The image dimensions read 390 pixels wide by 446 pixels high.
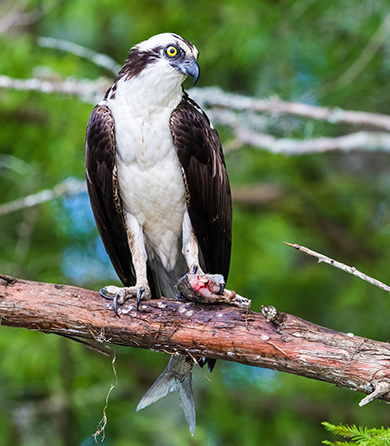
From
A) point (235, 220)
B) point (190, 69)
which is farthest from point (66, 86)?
point (235, 220)

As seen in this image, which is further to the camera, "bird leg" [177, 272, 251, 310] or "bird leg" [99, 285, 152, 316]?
"bird leg" [99, 285, 152, 316]

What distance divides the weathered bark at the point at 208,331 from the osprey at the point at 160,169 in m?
0.36

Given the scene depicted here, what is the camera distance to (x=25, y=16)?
675 centimetres

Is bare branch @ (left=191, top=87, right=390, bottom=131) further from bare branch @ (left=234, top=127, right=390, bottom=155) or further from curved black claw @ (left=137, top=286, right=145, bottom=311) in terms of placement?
curved black claw @ (left=137, top=286, right=145, bottom=311)

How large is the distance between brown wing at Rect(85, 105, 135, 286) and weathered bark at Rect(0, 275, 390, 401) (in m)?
0.85

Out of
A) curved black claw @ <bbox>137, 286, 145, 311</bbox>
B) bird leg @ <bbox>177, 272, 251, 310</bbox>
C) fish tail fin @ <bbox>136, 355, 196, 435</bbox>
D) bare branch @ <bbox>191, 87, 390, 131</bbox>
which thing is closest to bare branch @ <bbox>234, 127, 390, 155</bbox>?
bare branch @ <bbox>191, 87, 390, 131</bbox>

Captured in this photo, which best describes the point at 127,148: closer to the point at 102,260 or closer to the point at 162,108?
the point at 162,108

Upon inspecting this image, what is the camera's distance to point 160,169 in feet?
11.6

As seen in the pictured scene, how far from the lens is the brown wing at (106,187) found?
3.52 metres

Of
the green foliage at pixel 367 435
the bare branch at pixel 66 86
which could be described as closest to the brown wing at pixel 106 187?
the bare branch at pixel 66 86

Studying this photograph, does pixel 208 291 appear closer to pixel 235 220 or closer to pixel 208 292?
pixel 208 292

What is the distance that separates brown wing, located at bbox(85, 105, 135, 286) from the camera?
352cm

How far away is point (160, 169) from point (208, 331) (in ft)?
3.87

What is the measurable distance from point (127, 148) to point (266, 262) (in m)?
3.90
